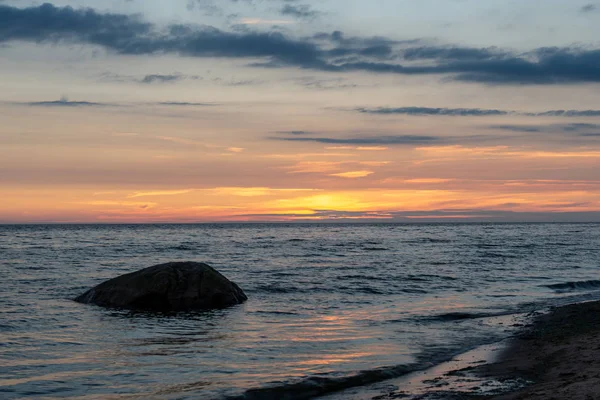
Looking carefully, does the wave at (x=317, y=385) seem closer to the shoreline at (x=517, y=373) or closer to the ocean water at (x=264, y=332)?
the ocean water at (x=264, y=332)

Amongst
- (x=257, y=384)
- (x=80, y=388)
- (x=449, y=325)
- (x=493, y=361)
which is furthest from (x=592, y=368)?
(x=80, y=388)

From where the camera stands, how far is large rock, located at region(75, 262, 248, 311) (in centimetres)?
1934

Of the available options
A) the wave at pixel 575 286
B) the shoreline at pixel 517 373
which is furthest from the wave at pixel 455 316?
the wave at pixel 575 286

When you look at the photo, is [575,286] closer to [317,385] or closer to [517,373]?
[517,373]

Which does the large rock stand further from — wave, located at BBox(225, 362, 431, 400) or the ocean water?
wave, located at BBox(225, 362, 431, 400)

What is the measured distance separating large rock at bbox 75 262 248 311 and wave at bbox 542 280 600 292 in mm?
15153

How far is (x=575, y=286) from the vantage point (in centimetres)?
2833

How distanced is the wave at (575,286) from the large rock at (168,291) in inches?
597

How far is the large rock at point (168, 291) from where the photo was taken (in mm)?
19344

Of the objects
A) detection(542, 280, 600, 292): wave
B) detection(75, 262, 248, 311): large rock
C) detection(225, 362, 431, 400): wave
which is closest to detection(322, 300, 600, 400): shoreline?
detection(225, 362, 431, 400): wave

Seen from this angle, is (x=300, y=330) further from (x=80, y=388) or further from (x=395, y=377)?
(x=80, y=388)

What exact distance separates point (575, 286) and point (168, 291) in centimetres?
1903

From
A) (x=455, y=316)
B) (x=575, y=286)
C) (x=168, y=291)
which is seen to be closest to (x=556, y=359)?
(x=455, y=316)

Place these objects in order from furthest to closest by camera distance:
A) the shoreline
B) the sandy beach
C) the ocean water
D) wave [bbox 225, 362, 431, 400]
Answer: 1. the ocean water
2. wave [bbox 225, 362, 431, 400]
3. the shoreline
4. the sandy beach
